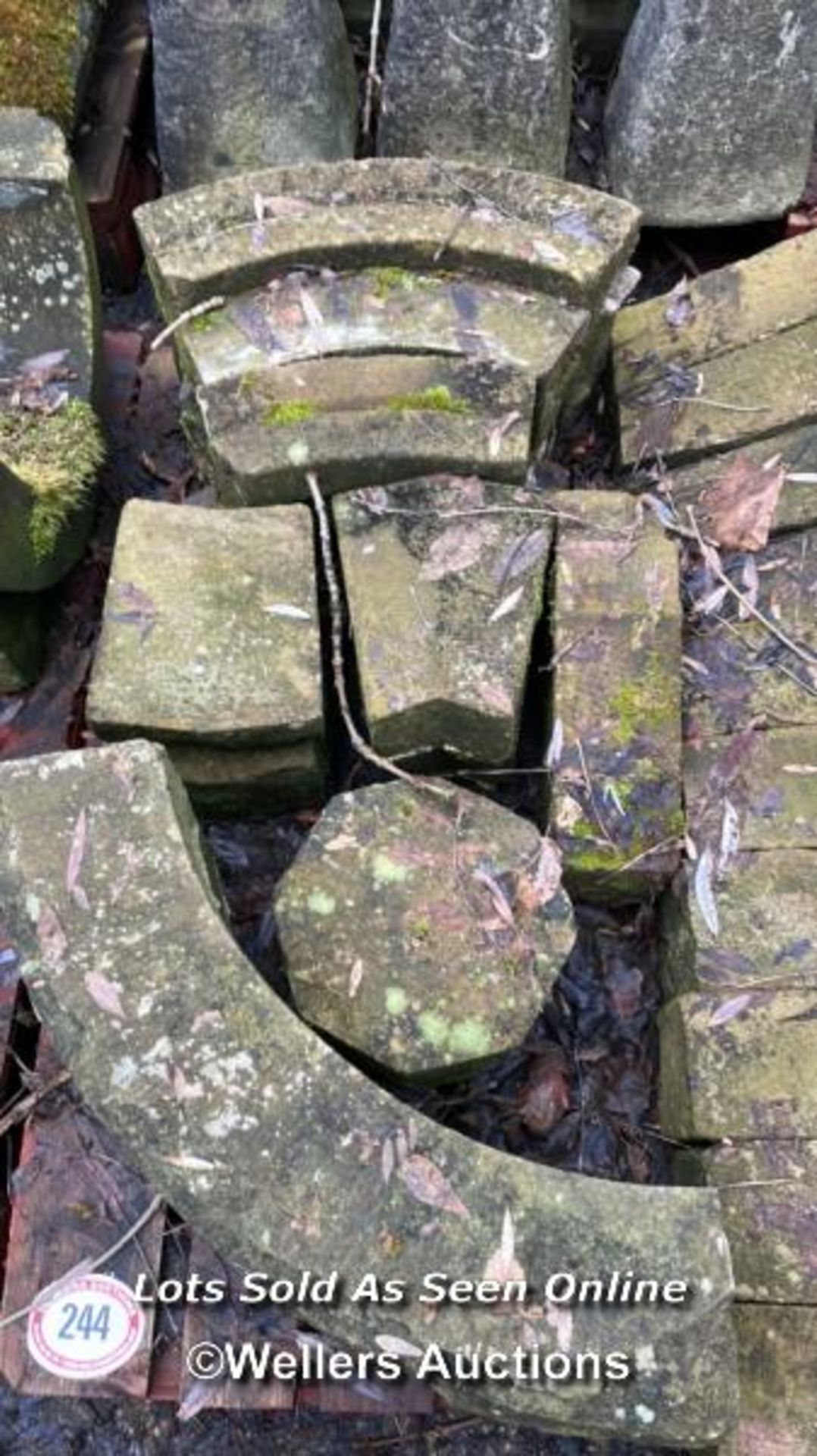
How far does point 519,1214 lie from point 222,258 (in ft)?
8.02

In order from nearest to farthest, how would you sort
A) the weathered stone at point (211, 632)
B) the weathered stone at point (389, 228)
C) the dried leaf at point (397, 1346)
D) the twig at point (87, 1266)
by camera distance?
the dried leaf at point (397, 1346), the twig at point (87, 1266), the weathered stone at point (211, 632), the weathered stone at point (389, 228)

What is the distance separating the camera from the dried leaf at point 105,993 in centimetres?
237

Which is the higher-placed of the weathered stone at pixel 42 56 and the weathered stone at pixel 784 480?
the weathered stone at pixel 42 56

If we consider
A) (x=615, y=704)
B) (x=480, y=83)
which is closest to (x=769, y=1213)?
(x=615, y=704)

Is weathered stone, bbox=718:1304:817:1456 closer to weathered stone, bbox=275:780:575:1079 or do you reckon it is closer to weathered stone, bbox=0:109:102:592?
weathered stone, bbox=275:780:575:1079

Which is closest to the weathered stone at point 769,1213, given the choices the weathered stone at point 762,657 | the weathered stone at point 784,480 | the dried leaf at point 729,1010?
the dried leaf at point 729,1010

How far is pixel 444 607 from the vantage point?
9.61ft

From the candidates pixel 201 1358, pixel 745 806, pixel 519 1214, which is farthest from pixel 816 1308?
pixel 201 1358

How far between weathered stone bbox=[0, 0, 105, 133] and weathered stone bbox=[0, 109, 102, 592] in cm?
39

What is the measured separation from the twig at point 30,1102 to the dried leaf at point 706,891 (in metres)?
1.52

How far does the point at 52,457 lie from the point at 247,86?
1372mm

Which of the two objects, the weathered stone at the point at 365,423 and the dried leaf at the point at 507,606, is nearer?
the dried leaf at the point at 507,606

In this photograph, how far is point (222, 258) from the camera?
3.24m

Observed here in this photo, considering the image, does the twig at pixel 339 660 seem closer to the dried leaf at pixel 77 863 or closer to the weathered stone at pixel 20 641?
the dried leaf at pixel 77 863
